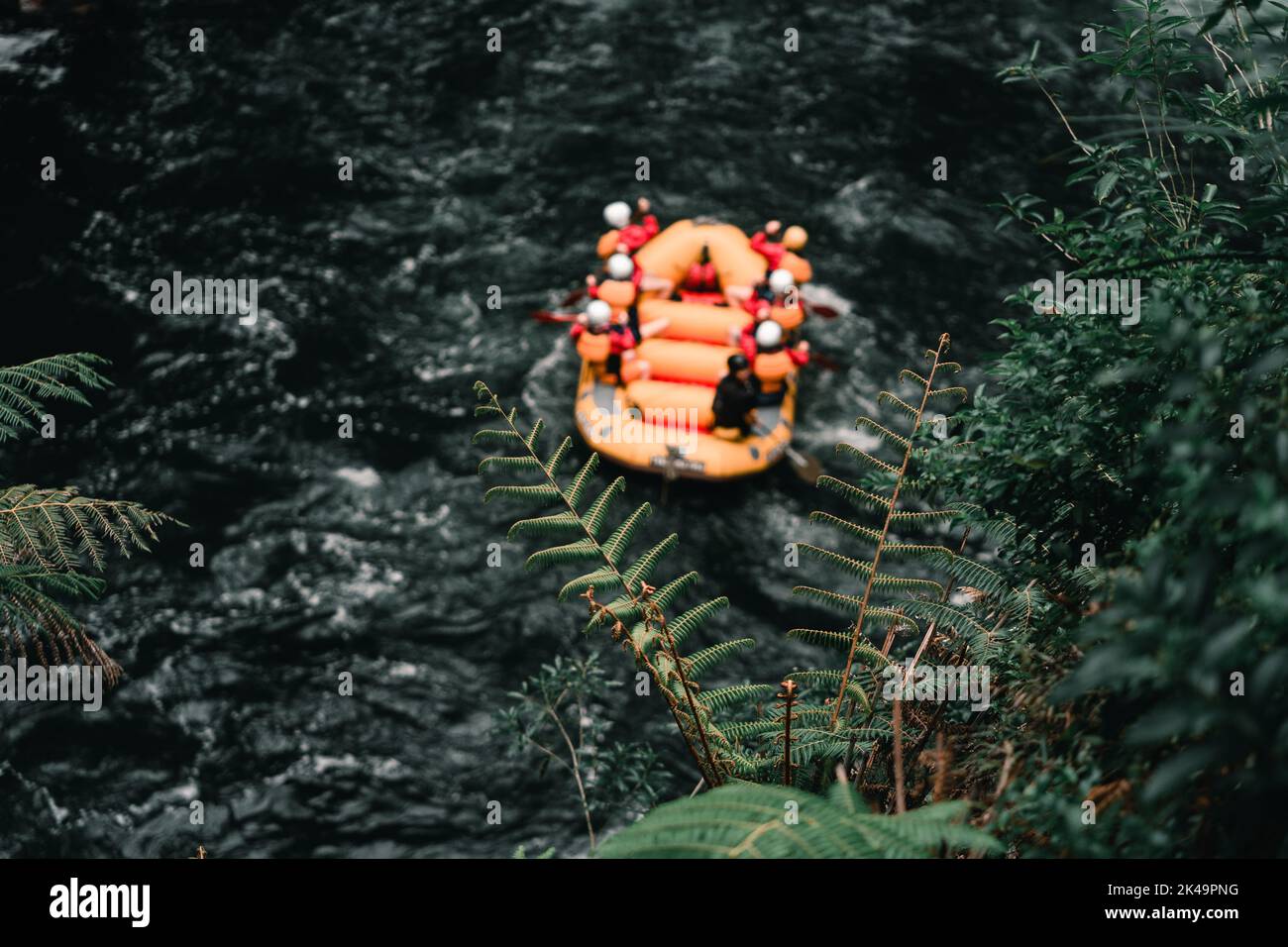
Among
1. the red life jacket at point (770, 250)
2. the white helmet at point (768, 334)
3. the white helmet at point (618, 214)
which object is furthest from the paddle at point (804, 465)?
the white helmet at point (618, 214)

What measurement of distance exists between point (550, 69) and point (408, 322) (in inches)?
199

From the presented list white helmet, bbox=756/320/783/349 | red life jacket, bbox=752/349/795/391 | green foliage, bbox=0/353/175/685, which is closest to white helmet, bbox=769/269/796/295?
white helmet, bbox=756/320/783/349

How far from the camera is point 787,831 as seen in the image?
7.27ft

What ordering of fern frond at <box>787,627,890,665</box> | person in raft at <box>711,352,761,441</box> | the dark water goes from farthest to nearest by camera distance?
person in raft at <box>711,352,761,441</box> < the dark water < fern frond at <box>787,627,890,665</box>

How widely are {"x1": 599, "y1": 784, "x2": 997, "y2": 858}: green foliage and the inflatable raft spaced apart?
22.4 feet

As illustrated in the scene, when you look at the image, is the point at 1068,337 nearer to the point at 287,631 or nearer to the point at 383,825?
the point at 383,825

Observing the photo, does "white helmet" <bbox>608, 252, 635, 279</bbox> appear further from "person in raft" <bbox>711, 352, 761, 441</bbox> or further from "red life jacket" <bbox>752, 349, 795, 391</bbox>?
"red life jacket" <bbox>752, 349, 795, 391</bbox>

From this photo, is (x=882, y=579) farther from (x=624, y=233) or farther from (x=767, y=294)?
(x=624, y=233)

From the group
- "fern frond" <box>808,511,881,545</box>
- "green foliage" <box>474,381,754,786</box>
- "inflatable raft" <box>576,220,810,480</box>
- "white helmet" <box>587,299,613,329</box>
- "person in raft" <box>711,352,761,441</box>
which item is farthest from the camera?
"white helmet" <box>587,299,613,329</box>

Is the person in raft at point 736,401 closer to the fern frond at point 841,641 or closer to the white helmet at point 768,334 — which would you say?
the white helmet at point 768,334

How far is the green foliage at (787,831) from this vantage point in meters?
2.16

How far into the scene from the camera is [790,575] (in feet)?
30.8

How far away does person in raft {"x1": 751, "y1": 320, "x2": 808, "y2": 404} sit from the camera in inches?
376
